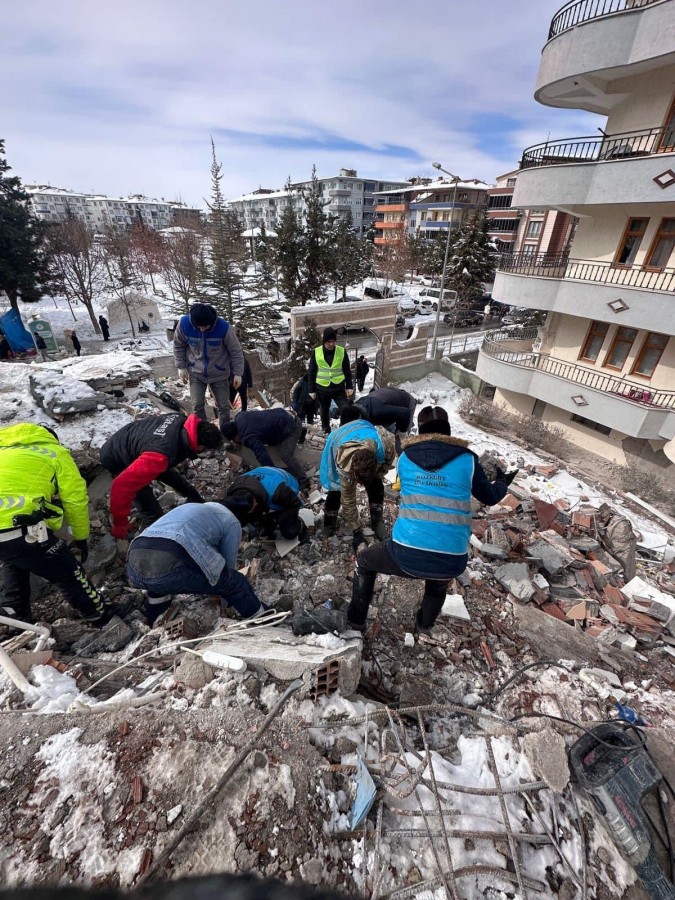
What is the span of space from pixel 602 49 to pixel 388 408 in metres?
8.69

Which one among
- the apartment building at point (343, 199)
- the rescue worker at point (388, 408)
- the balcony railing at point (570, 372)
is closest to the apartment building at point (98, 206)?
the apartment building at point (343, 199)

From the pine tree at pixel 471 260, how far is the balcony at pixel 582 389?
15.1 metres

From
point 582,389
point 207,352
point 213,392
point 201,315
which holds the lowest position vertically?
point 582,389

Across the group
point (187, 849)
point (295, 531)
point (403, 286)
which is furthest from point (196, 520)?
point (403, 286)

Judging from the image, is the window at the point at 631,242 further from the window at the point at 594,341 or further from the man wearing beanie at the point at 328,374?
the man wearing beanie at the point at 328,374

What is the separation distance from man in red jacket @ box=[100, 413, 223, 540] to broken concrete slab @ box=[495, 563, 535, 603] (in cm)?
326

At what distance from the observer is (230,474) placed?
17.4 ft

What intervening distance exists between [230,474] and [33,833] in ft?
13.1

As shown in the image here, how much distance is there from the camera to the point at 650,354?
8.89 m

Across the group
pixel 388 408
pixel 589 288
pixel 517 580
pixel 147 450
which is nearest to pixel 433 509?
pixel 517 580

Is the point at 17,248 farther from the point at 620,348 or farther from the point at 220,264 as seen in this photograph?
the point at 620,348

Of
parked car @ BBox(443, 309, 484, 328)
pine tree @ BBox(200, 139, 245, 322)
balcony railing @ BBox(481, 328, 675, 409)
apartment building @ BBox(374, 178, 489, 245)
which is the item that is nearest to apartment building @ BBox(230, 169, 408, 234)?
apartment building @ BBox(374, 178, 489, 245)

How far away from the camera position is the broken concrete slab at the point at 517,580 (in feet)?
12.6

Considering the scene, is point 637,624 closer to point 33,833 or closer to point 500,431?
point 33,833
